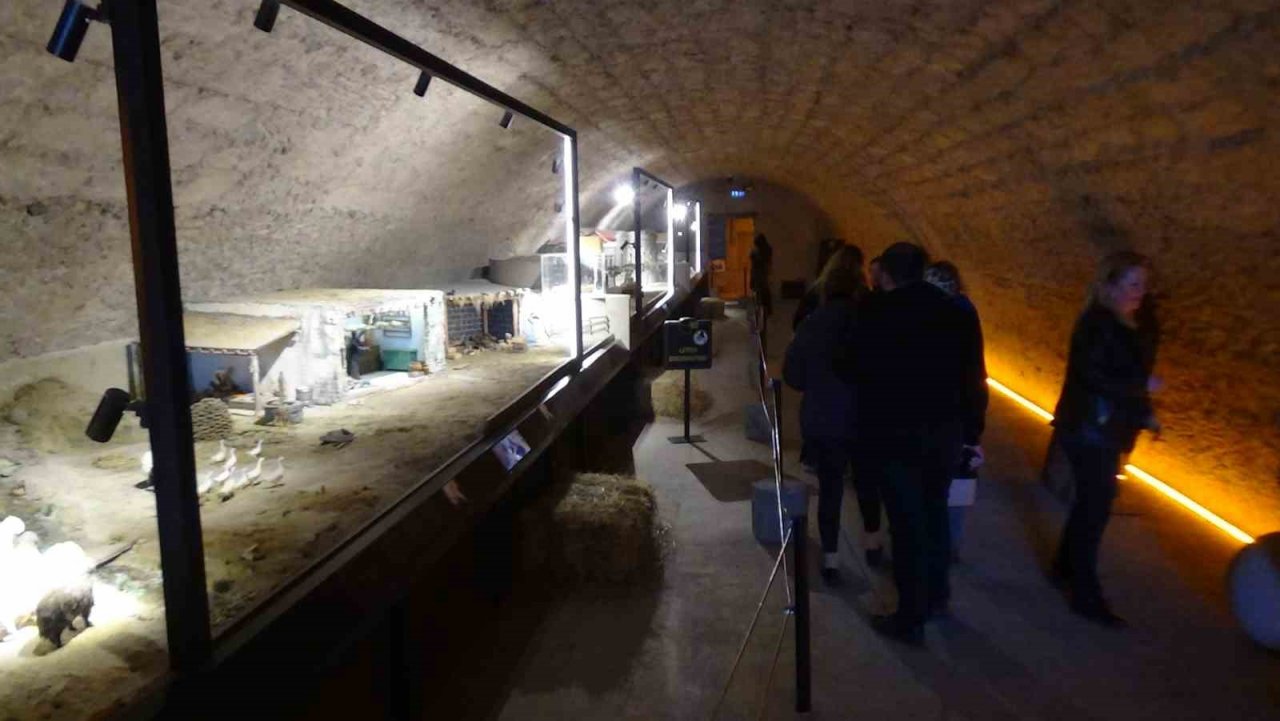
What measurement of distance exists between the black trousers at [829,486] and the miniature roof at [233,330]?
2.79 m

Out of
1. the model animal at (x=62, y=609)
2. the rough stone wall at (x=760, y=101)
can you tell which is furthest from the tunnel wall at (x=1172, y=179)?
the model animal at (x=62, y=609)

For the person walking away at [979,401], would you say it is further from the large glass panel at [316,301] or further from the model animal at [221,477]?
the model animal at [221,477]

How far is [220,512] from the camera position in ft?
9.57

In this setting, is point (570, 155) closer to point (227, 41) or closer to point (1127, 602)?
point (227, 41)

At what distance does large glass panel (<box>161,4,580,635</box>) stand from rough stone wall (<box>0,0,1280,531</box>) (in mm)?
30

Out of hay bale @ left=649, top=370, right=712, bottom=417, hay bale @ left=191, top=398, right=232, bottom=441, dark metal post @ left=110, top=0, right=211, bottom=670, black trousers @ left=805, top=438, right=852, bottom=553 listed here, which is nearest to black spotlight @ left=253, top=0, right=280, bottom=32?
dark metal post @ left=110, top=0, right=211, bottom=670

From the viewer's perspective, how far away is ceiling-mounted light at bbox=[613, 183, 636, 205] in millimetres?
13719

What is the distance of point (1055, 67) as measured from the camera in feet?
14.4

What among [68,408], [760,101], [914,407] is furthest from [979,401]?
[760,101]

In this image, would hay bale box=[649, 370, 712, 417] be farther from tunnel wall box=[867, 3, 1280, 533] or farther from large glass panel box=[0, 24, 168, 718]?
large glass panel box=[0, 24, 168, 718]

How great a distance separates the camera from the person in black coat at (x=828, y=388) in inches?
151

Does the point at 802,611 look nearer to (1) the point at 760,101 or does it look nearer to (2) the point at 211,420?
(2) the point at 211,420

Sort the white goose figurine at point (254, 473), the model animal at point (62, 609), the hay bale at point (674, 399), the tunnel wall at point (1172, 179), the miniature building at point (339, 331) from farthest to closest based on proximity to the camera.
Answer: the hay bale at point (674, 399)
the miniature building at point (339, 331)
the tunnel wall at point (1172, 179)
the white goose figurine at point (254, 473)
the model animal at point (62, 609)

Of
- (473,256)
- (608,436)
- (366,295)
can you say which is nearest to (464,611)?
(366,295)
